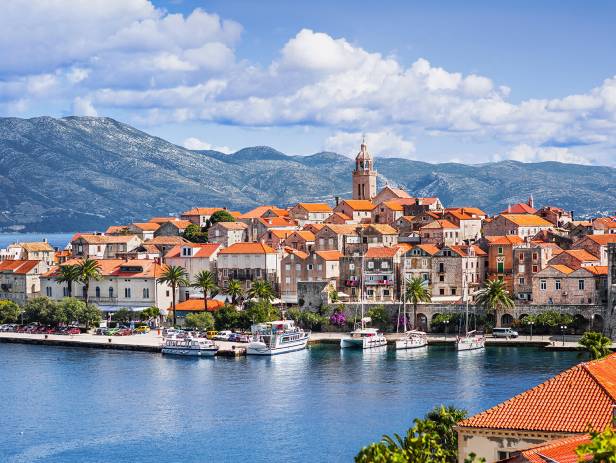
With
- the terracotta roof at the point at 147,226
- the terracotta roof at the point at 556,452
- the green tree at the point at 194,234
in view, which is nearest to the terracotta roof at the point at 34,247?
the terracotta roof at the point at 147,226

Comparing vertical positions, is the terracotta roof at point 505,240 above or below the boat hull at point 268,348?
above

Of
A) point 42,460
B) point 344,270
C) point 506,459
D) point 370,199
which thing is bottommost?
point 42,460

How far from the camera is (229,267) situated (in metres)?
126

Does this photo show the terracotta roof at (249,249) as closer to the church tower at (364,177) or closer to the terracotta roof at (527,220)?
the terracotta roof at (527,220)

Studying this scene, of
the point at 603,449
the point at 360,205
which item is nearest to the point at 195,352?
the point at 360,205

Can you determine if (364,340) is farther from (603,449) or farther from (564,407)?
(603,449)

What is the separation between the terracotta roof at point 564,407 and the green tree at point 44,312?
9506 cm

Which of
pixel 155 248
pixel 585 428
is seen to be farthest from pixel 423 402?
pixel 155 248

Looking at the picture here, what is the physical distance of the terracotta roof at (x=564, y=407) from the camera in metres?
31.7

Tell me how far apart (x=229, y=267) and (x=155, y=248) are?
16.1 metres

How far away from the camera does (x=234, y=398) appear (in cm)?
7925

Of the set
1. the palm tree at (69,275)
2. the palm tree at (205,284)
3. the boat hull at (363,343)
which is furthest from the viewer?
the palm tree at (69,275)

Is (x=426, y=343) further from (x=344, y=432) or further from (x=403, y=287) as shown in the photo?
(x=344, y=432)

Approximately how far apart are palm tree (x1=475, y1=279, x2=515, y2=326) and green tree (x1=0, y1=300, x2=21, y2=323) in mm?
51198
